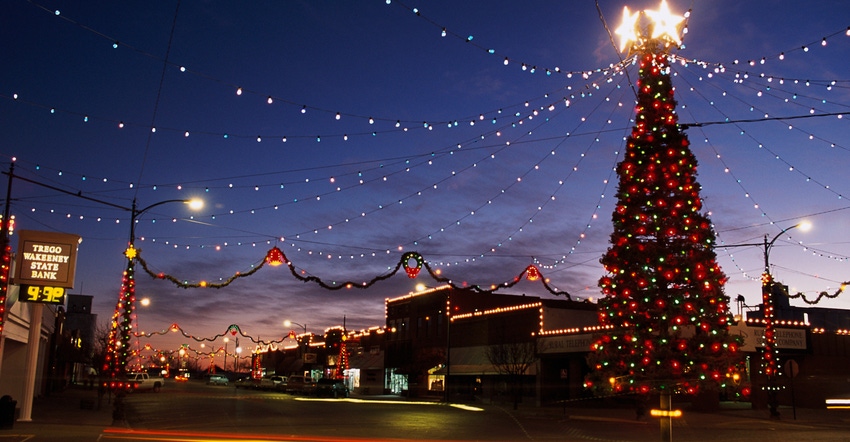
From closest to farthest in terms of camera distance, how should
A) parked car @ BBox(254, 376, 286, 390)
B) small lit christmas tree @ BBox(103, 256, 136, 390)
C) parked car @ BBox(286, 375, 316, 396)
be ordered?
small lit christmas tree @ BBox(103, 256, 136, 390) → parked car @ BBox(286, 375, 316, 396) → parked car @ BBox(254, 376, 286, 390)

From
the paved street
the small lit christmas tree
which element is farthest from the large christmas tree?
the small lit christmas tree

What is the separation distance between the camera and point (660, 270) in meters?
16.5

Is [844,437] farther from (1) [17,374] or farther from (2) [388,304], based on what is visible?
(2) [388,304]

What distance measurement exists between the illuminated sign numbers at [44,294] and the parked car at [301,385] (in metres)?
36.7

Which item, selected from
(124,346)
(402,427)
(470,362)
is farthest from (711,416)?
(124,346)

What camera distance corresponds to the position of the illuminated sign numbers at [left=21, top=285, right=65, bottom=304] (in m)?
24.4

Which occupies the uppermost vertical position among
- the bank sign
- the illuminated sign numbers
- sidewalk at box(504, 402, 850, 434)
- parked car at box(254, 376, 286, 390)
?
the bank sign

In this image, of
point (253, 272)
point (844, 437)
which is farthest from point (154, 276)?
point (844, 437)

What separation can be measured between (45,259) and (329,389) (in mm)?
36418

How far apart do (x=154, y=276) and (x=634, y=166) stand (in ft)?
75.0

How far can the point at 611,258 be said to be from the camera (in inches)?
698

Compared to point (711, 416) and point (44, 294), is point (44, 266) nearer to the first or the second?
point (44, 294)

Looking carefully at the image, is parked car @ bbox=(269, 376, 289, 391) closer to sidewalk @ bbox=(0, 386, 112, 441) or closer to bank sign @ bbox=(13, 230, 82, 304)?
sidewalk @ bbox=(0, 386, 112, 441)

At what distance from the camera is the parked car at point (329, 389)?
5831 cm
